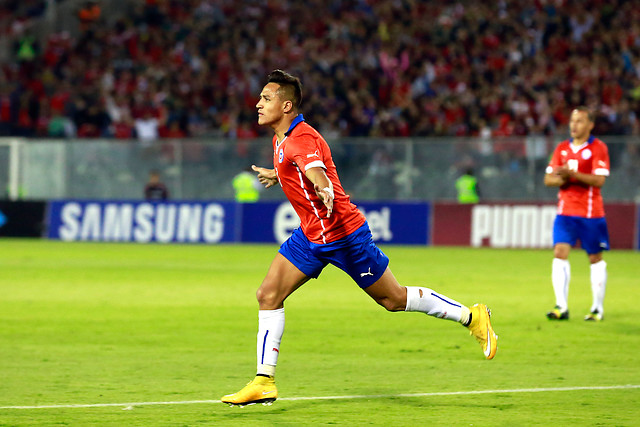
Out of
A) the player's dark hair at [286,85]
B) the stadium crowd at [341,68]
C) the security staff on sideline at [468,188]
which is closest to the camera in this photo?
the player's dark hair at [286,85]

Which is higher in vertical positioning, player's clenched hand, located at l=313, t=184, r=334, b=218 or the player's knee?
player's clenched hand, located at l=313, t=184, r=334, b=218

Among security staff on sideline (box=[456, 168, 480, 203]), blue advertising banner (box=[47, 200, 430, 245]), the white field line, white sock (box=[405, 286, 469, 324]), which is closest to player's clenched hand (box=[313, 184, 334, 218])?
white sock (box=[405, 286, 469, 324])

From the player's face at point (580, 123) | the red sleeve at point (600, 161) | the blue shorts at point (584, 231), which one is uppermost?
the player's face at point (580, 123)

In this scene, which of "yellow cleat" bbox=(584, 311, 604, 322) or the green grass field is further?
"yellow cleat" bbox=(584, 311, 604, 322)

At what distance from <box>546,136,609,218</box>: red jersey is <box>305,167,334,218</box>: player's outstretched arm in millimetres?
5582

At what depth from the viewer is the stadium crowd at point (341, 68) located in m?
29.0

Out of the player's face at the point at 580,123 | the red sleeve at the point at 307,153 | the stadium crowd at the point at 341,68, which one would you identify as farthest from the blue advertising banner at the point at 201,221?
the red sleeve at the point at 307,153

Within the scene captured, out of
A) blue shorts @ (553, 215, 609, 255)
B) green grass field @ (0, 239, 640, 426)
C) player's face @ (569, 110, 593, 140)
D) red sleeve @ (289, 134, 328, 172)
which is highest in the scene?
player's face @ (569, 110, 593, 140)

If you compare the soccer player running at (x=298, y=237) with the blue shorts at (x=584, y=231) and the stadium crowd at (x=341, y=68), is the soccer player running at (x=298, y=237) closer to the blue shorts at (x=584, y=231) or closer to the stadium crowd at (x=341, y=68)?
the blue shorts at (x=584, y=231)

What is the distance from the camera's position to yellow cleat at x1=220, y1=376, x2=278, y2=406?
680 centimetres

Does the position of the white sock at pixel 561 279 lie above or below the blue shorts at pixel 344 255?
below

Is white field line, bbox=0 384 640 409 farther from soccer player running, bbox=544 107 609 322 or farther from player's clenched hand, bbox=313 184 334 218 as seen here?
soccer player running, bbox=544 107 609 322

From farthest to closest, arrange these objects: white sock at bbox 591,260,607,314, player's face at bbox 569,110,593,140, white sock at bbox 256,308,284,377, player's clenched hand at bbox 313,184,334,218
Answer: white sock at bbox 591,260,607,314 → player's face at bbox 569,110,593,140 → white sock at bbox 256,308,284,377 → player's clenched hand at bbox 313,184,334,218

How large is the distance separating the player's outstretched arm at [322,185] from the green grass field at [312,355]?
1.35m
